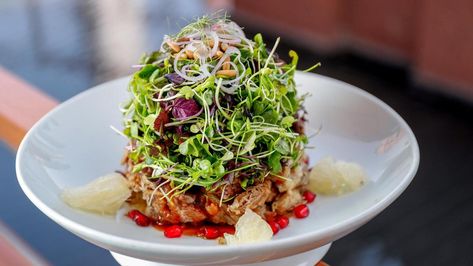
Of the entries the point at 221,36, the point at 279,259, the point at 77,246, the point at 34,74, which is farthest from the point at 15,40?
the point at 279,259

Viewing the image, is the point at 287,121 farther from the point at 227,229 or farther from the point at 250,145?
the point at 227,229

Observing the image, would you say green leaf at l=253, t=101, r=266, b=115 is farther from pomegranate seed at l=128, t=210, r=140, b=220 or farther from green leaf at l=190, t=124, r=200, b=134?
pomegranate seed at l=128, t=210, r=140, b=220

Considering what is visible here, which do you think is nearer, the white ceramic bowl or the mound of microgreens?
the white ceramic bowl

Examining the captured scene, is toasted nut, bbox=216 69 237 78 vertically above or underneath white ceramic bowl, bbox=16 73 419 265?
above

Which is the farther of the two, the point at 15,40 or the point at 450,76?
the point at 15,40

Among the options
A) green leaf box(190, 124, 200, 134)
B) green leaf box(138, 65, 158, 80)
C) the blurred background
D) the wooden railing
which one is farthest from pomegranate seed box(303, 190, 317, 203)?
the blurred background

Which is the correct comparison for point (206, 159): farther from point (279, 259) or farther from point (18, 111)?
point (18, 111)
